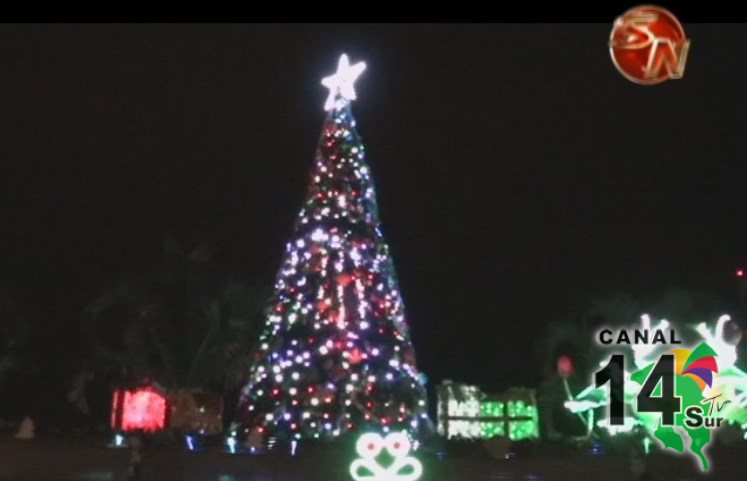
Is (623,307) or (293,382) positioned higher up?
(623,307)

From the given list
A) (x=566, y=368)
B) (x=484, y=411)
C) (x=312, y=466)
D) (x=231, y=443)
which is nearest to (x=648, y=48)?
(x=312, y=466)

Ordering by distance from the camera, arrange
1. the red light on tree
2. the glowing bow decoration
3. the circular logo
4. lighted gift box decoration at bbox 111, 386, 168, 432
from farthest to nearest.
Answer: lighted gift box decoration at bbox 111, 386, 168, 432 < the red light on tree < the glowing bow decoration < the circular logo

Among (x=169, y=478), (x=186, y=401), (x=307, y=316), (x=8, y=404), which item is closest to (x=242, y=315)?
(x=186, y=401)

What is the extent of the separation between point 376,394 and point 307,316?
6.05ft

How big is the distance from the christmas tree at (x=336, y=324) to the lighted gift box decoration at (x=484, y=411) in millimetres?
5308

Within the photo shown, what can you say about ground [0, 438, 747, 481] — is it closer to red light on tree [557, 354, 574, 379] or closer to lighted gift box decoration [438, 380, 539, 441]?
red light on tree [557, 354, 574, 379]

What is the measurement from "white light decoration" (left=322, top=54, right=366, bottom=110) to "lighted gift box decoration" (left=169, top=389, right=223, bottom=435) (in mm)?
7699

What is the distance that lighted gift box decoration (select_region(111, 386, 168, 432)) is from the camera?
23.6 meters

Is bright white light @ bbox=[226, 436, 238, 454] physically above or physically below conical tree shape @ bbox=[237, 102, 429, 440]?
below

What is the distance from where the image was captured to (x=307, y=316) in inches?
763

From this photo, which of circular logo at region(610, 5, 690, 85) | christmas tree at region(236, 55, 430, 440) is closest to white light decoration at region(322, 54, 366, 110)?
christmas tree at region(236, 55, 430, 440)

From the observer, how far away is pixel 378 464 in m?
12.9

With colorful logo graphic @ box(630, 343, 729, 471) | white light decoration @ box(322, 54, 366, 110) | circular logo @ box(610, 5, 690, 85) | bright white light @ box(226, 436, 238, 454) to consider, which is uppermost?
white light decoration @ box(322, 54, 366, 110)

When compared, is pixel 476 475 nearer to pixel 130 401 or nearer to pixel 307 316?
pixel 307 316
